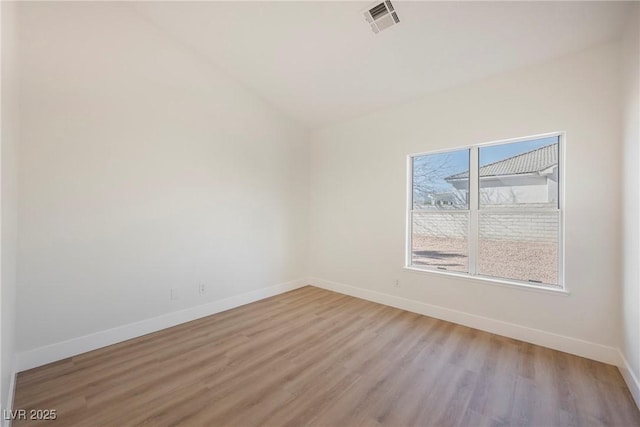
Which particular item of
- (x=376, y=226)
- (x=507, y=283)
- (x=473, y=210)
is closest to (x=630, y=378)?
(x=507, y=283)

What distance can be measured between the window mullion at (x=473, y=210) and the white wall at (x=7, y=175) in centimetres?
402

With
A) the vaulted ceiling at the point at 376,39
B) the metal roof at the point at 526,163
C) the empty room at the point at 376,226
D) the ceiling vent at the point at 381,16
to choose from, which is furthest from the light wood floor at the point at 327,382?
the ceiling vent at the point at 381,16

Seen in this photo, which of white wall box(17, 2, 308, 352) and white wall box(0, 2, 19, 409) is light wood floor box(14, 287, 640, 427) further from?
white wall box(17, 2, 308, 352)

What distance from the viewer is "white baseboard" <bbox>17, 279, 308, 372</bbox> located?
222cm

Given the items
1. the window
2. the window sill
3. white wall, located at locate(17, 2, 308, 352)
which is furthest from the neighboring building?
white wall, located at locate(17, 2, 308, 352)

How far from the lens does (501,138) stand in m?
2.86

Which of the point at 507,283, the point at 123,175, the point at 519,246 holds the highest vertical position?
the point at 123,175

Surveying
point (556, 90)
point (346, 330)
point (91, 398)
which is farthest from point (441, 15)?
point (91, 398)

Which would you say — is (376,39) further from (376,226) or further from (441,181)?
(376,226)

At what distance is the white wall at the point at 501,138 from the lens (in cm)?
234

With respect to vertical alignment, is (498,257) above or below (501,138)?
below

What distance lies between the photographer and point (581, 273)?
2432 millimetres

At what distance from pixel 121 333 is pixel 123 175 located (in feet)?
5.43

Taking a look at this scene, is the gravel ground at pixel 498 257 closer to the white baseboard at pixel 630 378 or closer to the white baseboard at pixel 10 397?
the white baseboard at pixel 630 378
